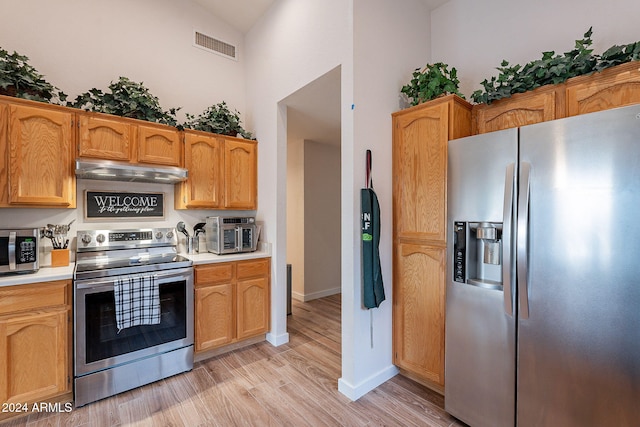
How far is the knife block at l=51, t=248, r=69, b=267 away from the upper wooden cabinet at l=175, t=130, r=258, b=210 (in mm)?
966

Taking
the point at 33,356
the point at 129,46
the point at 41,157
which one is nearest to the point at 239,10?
the point at 129,46

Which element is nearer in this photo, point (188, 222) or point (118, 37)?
point (118, 37)

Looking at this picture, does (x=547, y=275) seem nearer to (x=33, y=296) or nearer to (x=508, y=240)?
(x=508, y=240)

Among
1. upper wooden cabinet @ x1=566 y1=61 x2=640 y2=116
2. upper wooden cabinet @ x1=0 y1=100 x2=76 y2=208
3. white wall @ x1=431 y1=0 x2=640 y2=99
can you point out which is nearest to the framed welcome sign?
upper wooden cabinet @ x1=0 y1=100 x2=76 y2=208

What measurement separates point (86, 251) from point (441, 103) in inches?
125

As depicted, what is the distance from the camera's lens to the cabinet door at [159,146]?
2.55 meters

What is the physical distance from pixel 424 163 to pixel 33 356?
9.92 ft

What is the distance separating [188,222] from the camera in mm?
3088

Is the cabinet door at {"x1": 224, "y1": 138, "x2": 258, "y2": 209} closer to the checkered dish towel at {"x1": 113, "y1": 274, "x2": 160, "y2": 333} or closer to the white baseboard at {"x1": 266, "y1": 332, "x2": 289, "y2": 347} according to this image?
the checkered dish towel at {"x1": 113, "y1": 274, "x2": 160, "y2": 333}

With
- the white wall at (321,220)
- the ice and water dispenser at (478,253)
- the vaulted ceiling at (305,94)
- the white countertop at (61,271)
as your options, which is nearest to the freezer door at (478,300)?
the ice and water dispenser at (478,253)

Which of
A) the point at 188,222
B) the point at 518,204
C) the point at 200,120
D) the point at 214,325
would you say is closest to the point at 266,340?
the point at 214,325

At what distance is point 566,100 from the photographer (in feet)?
5.80

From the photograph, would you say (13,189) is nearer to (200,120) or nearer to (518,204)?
(200,120)

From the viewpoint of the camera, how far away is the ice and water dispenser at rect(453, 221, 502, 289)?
1692 mm
